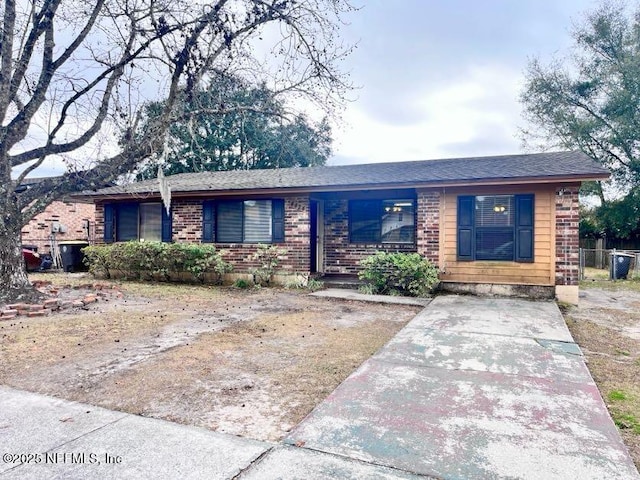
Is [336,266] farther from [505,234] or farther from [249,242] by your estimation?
[505,234]

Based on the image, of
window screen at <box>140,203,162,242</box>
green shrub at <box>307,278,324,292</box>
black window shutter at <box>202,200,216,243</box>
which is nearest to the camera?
green shrub at <box>307,278,324,292</box>

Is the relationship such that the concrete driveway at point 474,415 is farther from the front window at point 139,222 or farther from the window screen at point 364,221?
the front window at point 139,222

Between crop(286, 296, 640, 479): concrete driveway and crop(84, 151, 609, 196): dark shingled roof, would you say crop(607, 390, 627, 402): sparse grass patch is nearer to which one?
crop(286, 296, 640, 479): concrete driveway

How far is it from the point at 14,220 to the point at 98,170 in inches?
62.9

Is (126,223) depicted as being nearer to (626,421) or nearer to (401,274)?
(401,274)

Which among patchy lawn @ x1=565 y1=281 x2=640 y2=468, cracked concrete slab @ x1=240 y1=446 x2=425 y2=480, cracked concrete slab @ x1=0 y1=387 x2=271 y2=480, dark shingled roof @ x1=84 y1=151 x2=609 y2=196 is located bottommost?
patchy lawn @ x1=565 y1=281 x2=640 y2=468

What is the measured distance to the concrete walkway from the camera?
2.07 meters

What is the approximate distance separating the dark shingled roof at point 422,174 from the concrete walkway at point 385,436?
4.87m

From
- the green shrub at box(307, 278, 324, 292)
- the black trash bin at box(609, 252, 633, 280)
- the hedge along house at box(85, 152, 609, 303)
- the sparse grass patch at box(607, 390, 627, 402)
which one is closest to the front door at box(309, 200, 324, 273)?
the hedge along house at box(85, 152, 609, 303)

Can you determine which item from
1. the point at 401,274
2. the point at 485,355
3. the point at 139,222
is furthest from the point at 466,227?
the point at 139,222

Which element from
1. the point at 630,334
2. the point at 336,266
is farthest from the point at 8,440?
the point at 336,266

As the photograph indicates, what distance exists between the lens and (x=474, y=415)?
107 inches

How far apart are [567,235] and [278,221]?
238 inches

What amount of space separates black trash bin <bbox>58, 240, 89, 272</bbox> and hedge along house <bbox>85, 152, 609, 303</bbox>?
1.69 meters
